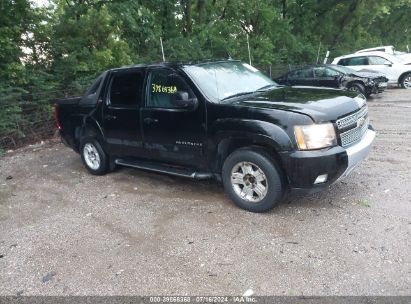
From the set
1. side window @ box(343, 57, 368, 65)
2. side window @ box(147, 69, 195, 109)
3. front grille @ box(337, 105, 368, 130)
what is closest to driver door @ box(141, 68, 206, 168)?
side window @ box(147, 69, 195, 109)

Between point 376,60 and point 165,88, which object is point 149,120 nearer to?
point 165,88

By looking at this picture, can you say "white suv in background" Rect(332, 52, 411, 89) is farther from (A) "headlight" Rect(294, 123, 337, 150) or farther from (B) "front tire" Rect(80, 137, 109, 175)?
(A) "headlight" Rect(294, 123, 337, 150)

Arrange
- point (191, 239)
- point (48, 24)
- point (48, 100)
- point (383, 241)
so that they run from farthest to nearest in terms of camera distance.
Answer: point (48, 24) < point (48, 100) < point (191, 239) < point (383, 241)

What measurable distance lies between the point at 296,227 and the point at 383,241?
87 cm

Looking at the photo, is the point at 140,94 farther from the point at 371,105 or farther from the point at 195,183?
the point at 371,105

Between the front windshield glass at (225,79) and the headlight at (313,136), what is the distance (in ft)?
3.86

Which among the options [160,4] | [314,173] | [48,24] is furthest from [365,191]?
[160,4]

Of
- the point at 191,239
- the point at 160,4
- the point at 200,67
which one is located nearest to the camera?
the point at 191,239

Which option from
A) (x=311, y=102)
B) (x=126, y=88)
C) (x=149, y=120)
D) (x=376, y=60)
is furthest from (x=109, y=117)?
(x=376, y=60)

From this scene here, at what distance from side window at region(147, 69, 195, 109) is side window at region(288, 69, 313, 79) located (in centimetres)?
1011

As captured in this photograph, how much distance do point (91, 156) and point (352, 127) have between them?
4.23 meters

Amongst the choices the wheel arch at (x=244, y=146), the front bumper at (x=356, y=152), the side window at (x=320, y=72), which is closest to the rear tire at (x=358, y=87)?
the side window at (x=320, y=72)

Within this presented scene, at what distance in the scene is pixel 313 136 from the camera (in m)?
4.25

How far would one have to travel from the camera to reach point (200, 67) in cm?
534
